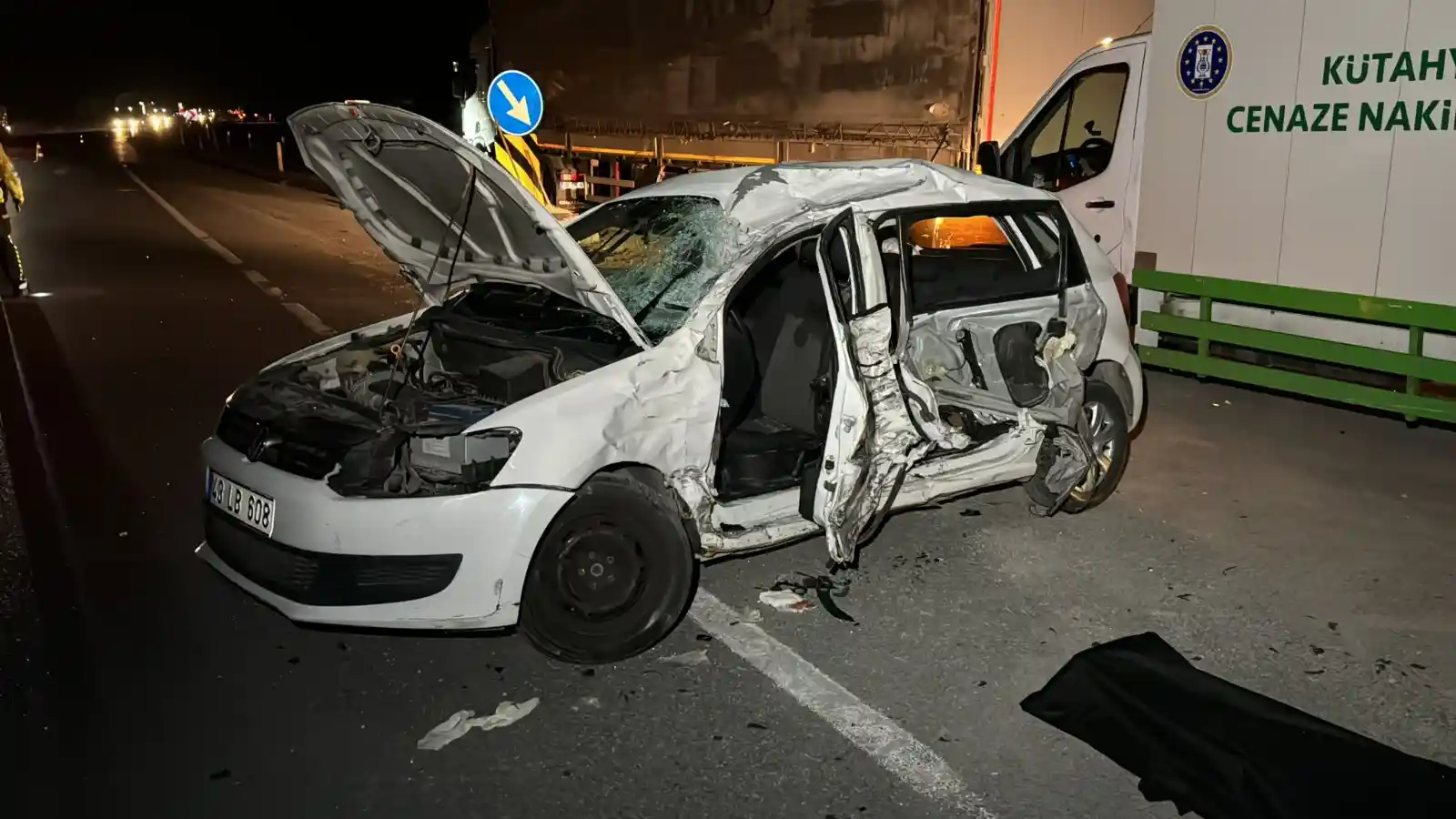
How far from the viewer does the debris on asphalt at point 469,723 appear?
11.9ft

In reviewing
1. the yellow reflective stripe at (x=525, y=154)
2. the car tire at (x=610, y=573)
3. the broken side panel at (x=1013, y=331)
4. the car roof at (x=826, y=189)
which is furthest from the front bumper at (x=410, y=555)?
the yellow reflective stripe at (x=525, y=154)

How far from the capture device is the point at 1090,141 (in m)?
9.46

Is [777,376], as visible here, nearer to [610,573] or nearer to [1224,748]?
[610,573]

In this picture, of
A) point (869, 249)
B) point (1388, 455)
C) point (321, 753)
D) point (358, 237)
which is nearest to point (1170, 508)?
point (1388, 455)

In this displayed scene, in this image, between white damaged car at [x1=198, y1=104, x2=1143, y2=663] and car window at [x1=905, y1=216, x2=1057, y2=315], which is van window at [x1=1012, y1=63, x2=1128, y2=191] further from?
white damaged car at [x1=198, y1=104, x2=1143, y2=663]

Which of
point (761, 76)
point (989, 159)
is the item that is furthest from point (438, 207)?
point (761, 76)

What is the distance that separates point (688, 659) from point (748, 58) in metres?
10.7

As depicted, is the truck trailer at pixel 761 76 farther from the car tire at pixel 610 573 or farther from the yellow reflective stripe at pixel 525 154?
the car tire at pixel 610 573

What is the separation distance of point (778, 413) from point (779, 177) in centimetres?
100

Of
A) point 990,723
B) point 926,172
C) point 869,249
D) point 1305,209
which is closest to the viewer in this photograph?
point 990,723

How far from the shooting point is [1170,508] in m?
6.03

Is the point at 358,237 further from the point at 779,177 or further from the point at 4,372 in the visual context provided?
the point at 779,177

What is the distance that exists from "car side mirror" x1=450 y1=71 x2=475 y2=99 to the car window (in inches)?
583

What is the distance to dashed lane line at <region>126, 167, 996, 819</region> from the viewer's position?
11.2 feet
